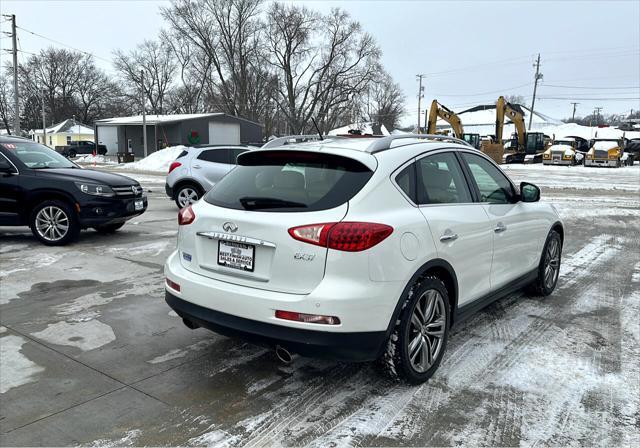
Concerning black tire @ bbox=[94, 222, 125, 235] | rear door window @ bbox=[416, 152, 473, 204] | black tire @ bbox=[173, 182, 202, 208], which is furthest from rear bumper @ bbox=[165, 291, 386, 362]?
black tire @ bbox=[173, 182, 202, 208]

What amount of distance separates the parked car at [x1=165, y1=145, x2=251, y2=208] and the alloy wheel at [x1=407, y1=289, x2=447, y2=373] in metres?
9.04

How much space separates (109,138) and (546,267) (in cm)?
5423

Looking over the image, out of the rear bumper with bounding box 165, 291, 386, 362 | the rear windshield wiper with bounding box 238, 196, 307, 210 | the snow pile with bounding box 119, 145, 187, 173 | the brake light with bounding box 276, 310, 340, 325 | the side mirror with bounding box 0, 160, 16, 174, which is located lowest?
the rear bumper with bounding box 165, 291, 386, 362

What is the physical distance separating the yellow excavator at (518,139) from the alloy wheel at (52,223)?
32.0m

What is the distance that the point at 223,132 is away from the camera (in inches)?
1962

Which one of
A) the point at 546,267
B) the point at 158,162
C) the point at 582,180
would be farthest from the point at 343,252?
the point at 158,162

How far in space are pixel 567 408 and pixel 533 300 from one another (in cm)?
248

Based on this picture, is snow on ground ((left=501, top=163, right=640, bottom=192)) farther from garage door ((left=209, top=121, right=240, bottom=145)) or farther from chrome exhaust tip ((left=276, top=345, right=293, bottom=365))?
garage door ((left=209, top=121, right=240, bottom=145))

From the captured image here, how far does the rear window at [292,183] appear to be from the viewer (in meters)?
3.27

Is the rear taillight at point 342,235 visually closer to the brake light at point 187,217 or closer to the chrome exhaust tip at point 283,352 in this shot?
the chrome exhaust tip at point 283,352

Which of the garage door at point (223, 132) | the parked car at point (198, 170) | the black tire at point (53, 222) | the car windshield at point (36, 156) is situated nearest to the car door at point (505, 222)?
the black tire at point (53, 222)

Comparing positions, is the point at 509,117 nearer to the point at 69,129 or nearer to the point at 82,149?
the point at 82,149

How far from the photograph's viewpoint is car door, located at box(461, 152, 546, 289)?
4.41 metres

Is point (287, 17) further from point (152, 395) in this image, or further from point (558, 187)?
point (152, 395)
